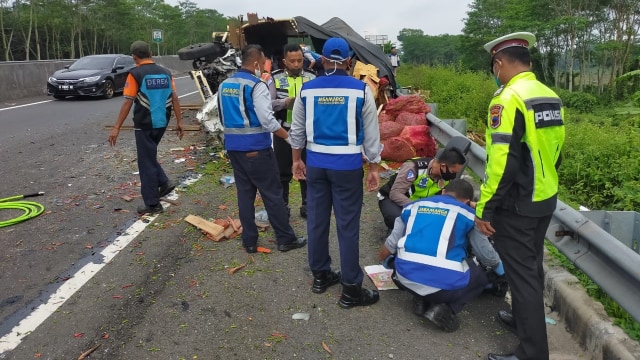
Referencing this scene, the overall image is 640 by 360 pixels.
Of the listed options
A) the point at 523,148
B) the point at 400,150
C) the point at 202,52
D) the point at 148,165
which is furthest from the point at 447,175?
the point at 202,52

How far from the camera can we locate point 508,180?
9.09 feet

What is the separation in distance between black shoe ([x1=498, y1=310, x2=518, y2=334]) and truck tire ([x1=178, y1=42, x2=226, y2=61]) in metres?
10.3

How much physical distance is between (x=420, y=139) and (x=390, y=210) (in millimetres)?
3119

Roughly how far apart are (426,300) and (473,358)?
548mm

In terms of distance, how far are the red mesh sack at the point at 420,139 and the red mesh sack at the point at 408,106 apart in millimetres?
950

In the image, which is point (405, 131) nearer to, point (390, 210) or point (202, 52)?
point (390, 210)

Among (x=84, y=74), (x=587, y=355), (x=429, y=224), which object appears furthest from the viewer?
(x=84, y=74)

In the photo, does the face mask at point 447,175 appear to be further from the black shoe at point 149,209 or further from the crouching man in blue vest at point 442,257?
the black shoe at point 149,209

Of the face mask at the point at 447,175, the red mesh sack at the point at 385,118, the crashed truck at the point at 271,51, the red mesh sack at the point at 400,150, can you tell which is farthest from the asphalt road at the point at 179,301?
the crashed truck at the point at 271,51

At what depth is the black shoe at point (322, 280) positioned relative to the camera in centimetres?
392

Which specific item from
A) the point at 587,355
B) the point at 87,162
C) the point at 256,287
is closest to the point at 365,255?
the point at 256,287

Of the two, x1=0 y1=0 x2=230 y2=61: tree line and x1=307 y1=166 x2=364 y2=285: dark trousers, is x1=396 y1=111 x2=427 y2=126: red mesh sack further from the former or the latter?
x1=0 y1=0 x2=230 y2=61: tree line

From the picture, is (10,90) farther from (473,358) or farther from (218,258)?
(473,358)

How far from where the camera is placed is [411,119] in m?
8.34
